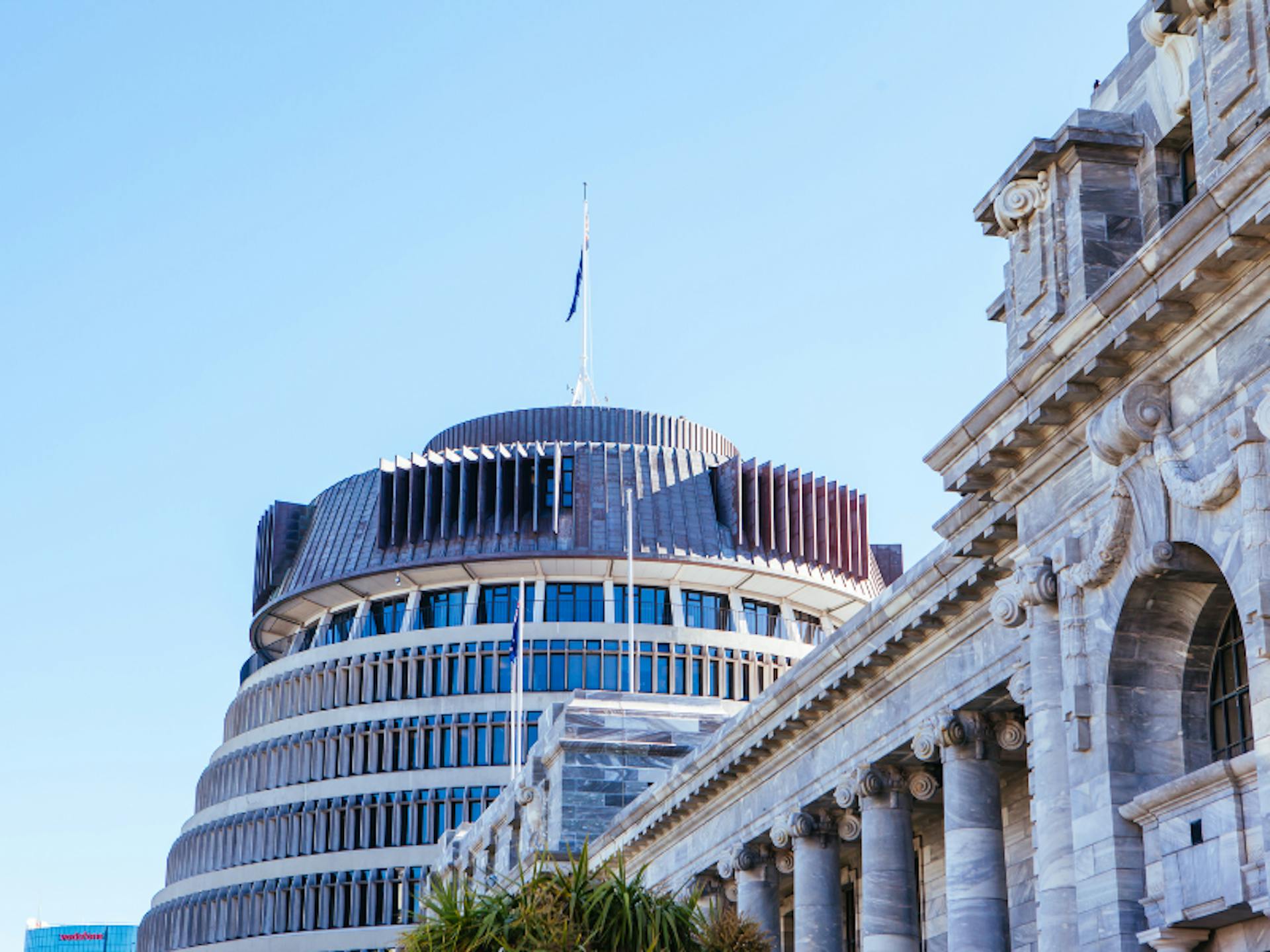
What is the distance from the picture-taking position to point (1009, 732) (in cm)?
3366

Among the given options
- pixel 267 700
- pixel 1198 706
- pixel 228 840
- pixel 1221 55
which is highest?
pixel 267 700

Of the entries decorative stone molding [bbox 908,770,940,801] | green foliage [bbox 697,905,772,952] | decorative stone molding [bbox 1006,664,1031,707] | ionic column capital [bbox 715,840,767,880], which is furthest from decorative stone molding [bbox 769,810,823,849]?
decorative stone molding [bbox 1006,664,1031,707]

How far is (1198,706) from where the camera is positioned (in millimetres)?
24844

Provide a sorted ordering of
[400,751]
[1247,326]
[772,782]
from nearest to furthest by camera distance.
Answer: [1247,326] < [772,782] < [400,751]

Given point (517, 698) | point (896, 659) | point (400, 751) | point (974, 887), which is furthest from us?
point (400, 751)

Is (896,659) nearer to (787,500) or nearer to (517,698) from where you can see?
(517,698)

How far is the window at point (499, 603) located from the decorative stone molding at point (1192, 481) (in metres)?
94.0

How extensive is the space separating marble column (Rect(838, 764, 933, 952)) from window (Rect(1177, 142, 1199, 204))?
1458 cm

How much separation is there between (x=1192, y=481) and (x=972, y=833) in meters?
12.0

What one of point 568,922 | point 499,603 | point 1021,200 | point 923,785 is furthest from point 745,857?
point 499,603

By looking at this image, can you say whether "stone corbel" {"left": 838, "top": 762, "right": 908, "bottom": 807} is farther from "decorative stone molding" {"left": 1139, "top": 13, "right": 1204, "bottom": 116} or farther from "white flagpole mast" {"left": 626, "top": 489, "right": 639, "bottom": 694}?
"white flagpole mast" {"left": 626, "top": 489, "right": 639, "bottom": 694}

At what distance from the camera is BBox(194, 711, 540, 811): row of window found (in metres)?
113

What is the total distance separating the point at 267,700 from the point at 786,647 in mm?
34670

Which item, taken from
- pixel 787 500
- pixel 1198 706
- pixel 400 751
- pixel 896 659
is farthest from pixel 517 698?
pixel 1198 706
